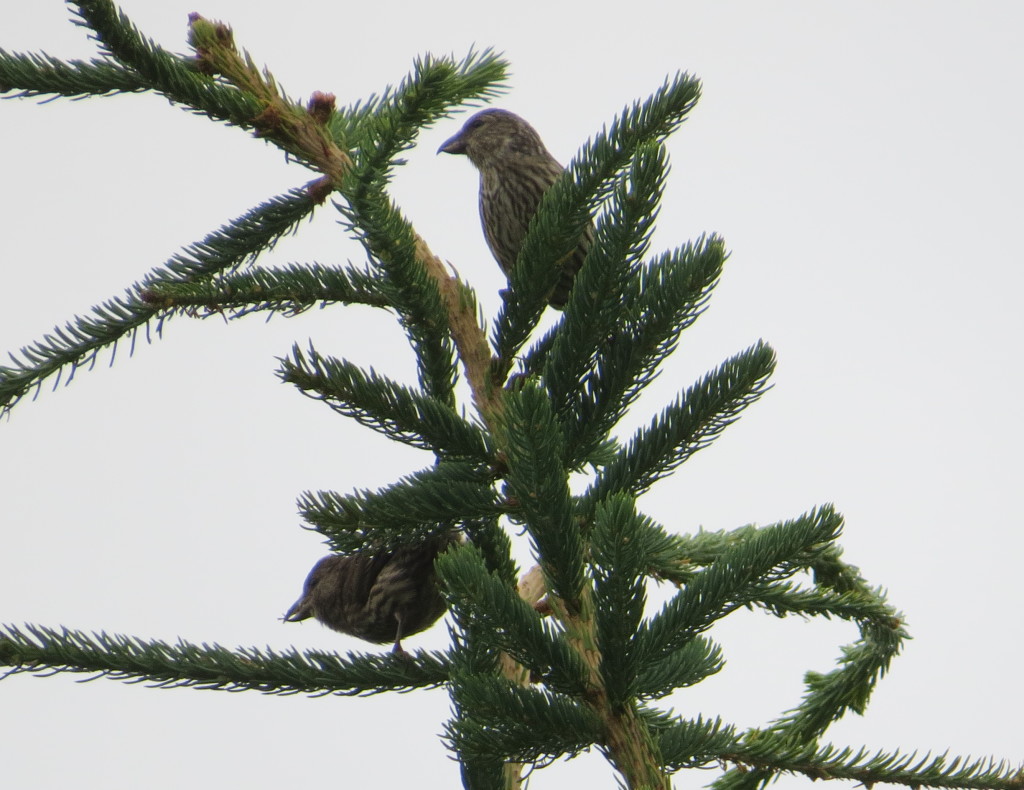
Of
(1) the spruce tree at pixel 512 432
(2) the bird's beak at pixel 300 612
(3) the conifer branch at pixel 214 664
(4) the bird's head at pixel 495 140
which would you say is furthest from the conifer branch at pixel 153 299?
(4) the bird's head at pixel 495 140

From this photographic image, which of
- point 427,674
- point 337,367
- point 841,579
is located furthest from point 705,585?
point 841,579

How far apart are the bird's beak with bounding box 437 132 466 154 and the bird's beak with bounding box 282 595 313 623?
242cm

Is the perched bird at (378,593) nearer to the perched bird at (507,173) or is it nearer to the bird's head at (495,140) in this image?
the perched bird at (507,173)

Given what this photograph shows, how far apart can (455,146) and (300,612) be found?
246 centimetres

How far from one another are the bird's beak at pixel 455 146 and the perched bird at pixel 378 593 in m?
2.41

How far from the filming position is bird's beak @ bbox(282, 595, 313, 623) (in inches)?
139

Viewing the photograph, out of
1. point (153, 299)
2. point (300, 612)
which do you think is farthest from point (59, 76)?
point (300, 612)

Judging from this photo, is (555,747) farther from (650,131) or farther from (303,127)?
(303,127)

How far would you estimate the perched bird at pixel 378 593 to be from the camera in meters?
2.99

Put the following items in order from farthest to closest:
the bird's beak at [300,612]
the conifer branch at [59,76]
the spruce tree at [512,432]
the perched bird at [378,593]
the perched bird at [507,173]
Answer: the perched bird at [507,173] < the bird's beak at [300,612] < the perched bird at [378,593] < the conifer branch at [59,76] < the spruce tree at [512,432]

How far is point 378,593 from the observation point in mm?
3117

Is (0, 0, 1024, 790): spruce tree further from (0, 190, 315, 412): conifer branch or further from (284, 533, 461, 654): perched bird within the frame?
(284, 533, 461, 654): perched bird

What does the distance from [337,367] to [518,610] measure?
583mm

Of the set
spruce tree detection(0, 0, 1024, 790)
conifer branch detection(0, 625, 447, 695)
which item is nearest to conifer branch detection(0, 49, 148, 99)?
spruce tree detection(0, 0, 1024, 790)
